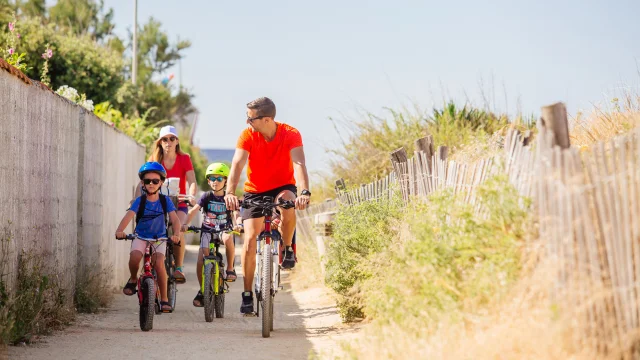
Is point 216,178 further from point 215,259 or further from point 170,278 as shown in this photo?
point 170,278

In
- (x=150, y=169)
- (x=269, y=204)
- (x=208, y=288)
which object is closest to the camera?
(x=269, y=204)

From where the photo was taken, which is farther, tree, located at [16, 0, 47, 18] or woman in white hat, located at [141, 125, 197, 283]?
tree, located at [16, 0, 47, 18]

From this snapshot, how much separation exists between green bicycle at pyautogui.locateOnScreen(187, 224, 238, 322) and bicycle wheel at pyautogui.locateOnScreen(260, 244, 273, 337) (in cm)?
143

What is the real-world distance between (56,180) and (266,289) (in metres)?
2.54

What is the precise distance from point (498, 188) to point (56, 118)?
503 cm

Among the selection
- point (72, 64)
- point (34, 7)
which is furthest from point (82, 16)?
point (72, 64)

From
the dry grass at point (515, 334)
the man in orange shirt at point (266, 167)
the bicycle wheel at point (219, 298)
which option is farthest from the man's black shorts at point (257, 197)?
the dry grass at point (515, 334)

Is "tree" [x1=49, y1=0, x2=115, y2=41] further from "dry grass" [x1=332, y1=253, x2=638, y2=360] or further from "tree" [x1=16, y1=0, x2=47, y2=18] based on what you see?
"dry grass" [x1=332, y1=253, x2=638, y2=360]

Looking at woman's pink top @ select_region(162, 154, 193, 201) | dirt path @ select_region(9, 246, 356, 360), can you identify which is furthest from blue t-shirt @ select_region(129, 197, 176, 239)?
woman's pink top @ select_region(162, 154, 193, 201)

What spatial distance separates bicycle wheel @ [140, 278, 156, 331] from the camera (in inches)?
373

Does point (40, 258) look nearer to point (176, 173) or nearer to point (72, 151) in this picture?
point (72, 151)

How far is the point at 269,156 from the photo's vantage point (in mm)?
9398

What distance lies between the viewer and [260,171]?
9430mm

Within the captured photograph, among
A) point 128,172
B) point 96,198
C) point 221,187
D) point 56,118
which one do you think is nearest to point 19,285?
point 56,118
